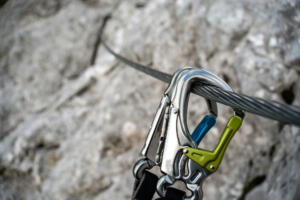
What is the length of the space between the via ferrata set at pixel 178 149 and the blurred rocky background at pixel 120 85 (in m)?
0.60

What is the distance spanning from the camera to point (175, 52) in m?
1.73

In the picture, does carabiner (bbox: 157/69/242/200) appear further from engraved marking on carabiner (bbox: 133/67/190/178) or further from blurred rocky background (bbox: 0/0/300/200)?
blurred rocky background (bbox: 0/0/300/200)

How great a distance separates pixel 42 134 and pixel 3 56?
2.64ft

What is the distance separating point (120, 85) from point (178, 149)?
1327mm

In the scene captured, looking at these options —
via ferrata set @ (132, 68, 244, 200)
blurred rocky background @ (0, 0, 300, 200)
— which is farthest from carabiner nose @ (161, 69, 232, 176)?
blurred rocky background @ (0, 0, 300, 200)

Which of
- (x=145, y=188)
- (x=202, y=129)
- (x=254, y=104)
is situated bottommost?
(x=145, y=188)

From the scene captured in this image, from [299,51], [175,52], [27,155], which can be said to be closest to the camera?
[299,51]

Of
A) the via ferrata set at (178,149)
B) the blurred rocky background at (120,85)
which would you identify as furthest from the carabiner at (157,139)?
the blurred rocky background at (120,85)

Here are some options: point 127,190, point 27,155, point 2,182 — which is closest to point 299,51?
point 127,190

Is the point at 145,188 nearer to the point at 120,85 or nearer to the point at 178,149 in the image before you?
the point at 178,149

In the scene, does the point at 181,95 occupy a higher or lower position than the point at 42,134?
higher

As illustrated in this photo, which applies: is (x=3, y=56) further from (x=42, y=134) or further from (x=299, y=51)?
(x=299, y=51)

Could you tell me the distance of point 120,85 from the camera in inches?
72.4

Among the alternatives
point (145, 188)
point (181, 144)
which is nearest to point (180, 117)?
point (181, 144)
